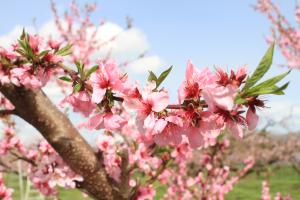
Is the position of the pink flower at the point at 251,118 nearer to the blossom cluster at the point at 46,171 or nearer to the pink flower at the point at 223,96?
the pink flower at the point at 223,96

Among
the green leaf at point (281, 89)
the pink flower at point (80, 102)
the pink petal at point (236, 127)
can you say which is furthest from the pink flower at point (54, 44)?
the green leaf at point (281, 89)

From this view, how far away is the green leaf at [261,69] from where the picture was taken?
1.07 metres

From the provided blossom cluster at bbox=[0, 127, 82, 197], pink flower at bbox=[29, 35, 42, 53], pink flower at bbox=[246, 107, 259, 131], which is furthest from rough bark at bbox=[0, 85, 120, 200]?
pink flower at bbox=[246, 107, 259, 131]

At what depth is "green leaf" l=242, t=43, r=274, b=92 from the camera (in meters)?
1.07

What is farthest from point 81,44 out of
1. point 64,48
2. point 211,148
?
point 64,48

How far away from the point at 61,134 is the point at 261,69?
136 cm

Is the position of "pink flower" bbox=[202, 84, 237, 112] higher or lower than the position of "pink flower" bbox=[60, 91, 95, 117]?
lower

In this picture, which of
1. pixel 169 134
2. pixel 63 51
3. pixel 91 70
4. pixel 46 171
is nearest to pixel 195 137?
pixel 169 134

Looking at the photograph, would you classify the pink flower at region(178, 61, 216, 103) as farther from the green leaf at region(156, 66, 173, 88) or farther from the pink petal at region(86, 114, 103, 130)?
the pink petal at region(86, 114, 103, 130)

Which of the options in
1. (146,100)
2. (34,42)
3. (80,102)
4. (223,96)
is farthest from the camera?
(34,42)

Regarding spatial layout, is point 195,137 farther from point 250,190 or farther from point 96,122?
point 250,190

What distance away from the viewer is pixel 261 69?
3.57 ft

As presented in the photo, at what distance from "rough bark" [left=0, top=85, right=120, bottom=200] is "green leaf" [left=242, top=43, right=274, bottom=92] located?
129 centimetres

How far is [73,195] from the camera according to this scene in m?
19.1
